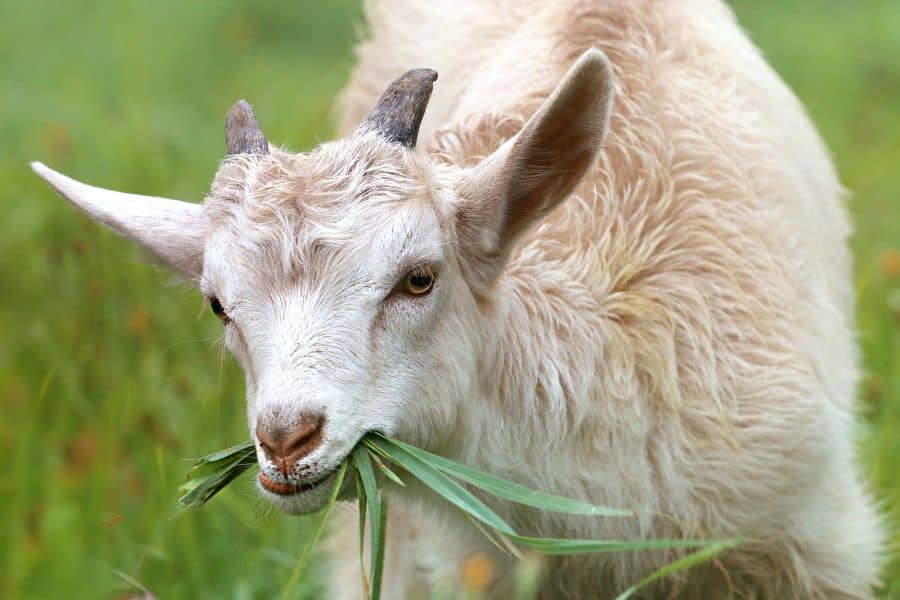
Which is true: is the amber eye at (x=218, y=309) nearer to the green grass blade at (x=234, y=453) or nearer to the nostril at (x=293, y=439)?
the green grass blade at (x=234, y=453)

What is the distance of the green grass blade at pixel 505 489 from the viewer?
3520 mm

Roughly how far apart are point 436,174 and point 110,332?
Answer: 3152mm

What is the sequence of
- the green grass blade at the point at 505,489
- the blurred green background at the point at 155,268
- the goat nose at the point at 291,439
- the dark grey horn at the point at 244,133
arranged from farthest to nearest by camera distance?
the blurred green background at the point at 155,268, the dark grey horn at the point at 244,133, the green grass blade at the point at 505,489, the goat nose at the point at 291,439

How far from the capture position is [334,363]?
3.46 m

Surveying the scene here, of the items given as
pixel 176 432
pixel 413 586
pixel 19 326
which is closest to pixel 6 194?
pixel 19 326

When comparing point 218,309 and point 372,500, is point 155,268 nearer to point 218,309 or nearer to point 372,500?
point 218,309

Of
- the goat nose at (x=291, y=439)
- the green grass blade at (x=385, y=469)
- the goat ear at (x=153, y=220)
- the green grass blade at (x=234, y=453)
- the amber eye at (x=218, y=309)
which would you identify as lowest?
the green grass blade at (x=234, y=453)

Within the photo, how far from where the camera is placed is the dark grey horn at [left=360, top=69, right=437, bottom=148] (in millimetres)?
3873

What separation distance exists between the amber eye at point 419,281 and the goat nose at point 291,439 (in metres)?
0.47

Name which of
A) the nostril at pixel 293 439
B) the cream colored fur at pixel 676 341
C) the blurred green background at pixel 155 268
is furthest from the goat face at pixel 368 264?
the blurred green background at pixel 155 268

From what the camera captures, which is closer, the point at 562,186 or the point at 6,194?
the point at 562,186

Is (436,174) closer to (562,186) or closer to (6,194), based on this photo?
(562,186)

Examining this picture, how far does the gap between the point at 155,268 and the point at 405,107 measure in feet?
3.25

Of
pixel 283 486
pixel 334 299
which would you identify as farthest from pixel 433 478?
pixel 334 299
